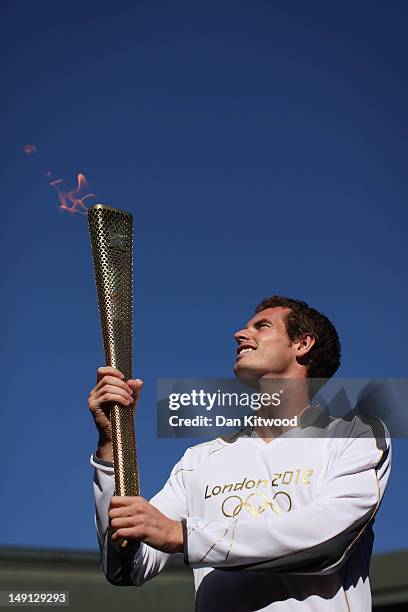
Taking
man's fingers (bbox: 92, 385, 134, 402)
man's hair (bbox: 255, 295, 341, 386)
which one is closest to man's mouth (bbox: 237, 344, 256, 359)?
man's hair (bbox: 255, 295, 341, 386)

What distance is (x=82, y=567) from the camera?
30.8 feet

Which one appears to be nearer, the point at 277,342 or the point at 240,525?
the point at 240,525

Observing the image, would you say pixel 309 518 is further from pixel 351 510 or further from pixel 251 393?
pixel 251 393

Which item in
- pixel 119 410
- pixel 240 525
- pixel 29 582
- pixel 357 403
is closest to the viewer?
pixel 240 525

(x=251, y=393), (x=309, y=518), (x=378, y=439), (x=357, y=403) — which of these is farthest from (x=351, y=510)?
(x=251, y=393)

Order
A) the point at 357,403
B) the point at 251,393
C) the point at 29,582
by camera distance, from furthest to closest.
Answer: the point at 29,582, the point at 251,393, the point at 357,403

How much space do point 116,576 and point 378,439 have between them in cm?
107

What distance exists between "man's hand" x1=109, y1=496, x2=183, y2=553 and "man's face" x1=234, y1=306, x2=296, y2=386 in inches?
36.8

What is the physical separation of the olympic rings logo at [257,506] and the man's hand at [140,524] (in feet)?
1.40

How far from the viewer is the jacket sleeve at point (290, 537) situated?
8.85 feet

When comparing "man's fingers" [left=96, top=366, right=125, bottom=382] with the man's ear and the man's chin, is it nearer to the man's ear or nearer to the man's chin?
the man's chin

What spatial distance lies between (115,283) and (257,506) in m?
0.98

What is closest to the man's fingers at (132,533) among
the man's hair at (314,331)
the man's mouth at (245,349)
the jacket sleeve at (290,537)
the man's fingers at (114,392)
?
the jacket sleeve at (290,537)

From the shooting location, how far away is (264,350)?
3.57 meters
